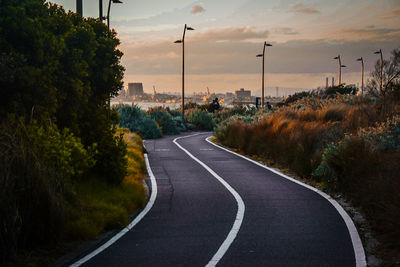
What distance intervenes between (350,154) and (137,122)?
28.0m

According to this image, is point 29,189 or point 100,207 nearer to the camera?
point 29,189

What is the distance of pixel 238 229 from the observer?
→ 29.5 feet

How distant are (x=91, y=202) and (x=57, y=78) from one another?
282cm

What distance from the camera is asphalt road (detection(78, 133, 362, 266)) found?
7188 mm

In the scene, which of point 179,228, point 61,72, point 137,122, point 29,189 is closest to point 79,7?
point 61,72

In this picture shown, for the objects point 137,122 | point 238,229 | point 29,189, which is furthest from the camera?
point 137,122

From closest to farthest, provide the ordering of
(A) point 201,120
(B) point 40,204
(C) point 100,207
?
(B) point 40,204 < (C) point 100,207 < (A) point 201,120

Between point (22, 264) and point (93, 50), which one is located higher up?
point (93, 50)

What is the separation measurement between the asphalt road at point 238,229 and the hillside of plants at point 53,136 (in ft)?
2.94

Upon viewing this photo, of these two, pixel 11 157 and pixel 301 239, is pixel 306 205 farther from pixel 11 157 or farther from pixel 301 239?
pixel 11 157

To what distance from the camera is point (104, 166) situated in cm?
1223

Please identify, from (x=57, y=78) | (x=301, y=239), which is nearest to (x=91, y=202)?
(x=57, y=78)

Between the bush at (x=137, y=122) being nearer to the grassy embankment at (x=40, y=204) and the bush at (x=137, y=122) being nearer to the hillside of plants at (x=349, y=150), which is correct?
the hillside of plants at (x=349, y=150)

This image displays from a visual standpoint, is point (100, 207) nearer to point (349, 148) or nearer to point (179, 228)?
point (179, 228)
